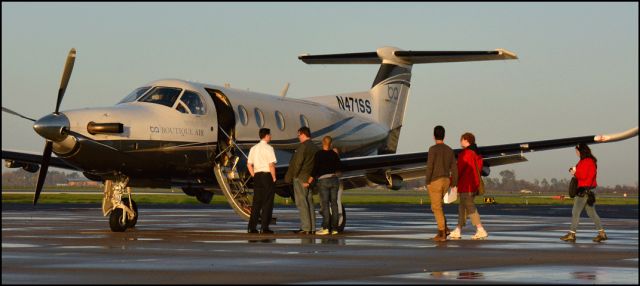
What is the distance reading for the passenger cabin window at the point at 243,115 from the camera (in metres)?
24.2

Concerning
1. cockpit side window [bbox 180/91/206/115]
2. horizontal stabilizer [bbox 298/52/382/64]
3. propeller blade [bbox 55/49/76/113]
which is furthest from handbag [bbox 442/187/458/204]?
horizontal stabilizer [bbox 298/52/382/64]

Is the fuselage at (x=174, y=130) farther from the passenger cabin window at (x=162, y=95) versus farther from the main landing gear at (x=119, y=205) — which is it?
the main landing gear at (x=119, y=205)

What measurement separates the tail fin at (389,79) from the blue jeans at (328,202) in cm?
1112

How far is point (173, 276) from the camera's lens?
429 inches

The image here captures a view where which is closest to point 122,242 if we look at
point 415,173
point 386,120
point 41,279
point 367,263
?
point 367,263

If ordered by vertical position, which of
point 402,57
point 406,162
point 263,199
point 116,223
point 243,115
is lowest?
point 116,223

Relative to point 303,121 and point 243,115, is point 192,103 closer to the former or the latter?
point 243,115

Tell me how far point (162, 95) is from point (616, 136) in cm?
954

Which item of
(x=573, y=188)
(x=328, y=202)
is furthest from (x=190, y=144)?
(x=573, y=188)

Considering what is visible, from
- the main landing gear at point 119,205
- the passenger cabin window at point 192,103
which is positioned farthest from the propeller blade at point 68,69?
the passenger cabin window at point 192,103

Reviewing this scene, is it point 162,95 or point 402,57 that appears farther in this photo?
point 402,57

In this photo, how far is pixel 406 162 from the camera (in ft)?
76.9

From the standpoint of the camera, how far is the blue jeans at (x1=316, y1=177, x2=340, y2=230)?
20.8 metres

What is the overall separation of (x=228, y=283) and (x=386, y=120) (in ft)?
76.7
